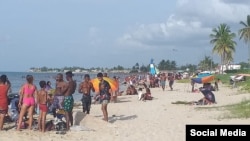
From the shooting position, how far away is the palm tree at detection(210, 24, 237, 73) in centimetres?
7375

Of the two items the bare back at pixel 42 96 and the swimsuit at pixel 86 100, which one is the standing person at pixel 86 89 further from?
the bare back at pixel 42 96

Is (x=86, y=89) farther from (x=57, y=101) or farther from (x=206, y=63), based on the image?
(x=206, y=63)

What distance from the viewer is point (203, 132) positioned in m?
6.60

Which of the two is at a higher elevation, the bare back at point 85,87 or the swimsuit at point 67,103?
the bare back at point 85,87

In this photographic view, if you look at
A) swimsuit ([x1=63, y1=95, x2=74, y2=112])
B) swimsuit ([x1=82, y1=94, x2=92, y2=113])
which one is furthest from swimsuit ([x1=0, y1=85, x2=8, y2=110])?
swimsuit ([x1=82, y1=94, x2=92, y2=113])

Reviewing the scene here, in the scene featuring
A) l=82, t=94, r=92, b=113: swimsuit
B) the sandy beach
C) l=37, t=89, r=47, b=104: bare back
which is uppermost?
l=37, t=89, r=47, b=104: bare back

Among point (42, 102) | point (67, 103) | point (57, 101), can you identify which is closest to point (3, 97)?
point (42, 102)

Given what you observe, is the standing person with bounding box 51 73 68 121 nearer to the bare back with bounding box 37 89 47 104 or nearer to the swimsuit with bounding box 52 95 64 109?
the swimsuit with bounding box 52 95 64 109

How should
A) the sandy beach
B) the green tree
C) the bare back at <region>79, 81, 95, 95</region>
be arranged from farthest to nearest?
the green tree → the bare back at <region>79, 81, 95, 95</region> → the sandy beach

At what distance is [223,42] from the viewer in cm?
7375

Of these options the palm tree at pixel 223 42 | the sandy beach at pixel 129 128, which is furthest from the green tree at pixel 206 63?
the sandy beach at pixel 129 128

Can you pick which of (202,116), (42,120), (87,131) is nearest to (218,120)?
(202,116)

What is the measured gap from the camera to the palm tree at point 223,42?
242ft

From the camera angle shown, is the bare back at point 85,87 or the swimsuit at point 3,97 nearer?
the swimsuit at point 3,97
